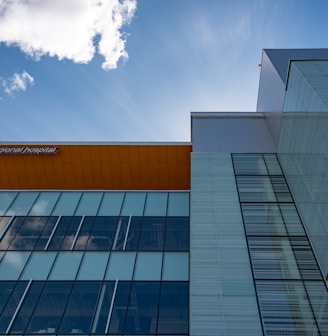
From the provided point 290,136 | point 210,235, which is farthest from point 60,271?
point 290,136

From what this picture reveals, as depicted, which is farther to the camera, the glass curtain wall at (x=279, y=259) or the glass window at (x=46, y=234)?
the glass window at (x=46, y=234)

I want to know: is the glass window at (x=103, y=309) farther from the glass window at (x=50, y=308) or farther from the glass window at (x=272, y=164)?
the glass window at (x=272, y=164)

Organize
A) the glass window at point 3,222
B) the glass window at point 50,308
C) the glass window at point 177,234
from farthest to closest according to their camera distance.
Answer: the glass window at point 3,222 → the glass window at point 177,234 → the glass window at point 50,308

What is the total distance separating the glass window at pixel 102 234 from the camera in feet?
58.5

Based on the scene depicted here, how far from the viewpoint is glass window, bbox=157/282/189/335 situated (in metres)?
13.3

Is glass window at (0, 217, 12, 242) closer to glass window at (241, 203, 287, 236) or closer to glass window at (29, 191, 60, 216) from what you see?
glass window at (29, 191, 60, 216)

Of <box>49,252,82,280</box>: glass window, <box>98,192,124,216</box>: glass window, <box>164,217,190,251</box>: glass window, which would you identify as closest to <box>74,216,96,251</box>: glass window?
<box>49,252,82,280</box>: glass window

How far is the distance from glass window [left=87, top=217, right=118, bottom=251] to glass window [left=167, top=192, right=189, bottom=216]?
3484 mm

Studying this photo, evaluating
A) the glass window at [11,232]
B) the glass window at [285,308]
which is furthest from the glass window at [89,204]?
the glass window at [285,308]

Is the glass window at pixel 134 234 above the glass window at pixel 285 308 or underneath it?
above

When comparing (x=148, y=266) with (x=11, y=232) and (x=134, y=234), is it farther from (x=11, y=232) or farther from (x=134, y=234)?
(x=11, y=232)

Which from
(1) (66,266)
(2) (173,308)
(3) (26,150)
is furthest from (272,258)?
(3) (26,150)

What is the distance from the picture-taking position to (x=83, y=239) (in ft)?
60.0

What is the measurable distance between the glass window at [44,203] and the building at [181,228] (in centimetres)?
7
